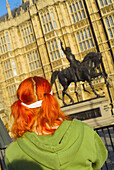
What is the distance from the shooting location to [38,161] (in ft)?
4.98

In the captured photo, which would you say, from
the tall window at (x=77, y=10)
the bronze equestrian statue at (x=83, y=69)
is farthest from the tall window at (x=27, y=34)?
the bronze equestrian statue at (x=83, y=69)

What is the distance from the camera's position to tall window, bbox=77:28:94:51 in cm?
2301

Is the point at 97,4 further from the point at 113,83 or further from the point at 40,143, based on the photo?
the point at 40,143

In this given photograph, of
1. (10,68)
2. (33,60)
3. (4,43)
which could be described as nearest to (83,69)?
(33,60)

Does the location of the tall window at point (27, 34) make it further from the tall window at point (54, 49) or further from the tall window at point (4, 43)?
the tall window at point (54, 49)

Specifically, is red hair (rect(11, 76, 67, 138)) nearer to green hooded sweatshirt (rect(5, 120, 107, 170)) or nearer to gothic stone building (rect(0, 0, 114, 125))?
green hooded sweatshirt (rect(5, 120, 107, 170))

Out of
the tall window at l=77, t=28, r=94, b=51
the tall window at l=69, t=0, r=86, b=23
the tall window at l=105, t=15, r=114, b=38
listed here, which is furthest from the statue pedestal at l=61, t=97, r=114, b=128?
the tall window at l=69, t=0, r=86, b=23

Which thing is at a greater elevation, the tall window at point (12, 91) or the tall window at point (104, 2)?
the tall window at point (104, 2)

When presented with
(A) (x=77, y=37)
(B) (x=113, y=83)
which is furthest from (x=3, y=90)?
(B) (x=113, y=83)

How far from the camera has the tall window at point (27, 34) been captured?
87.4ft

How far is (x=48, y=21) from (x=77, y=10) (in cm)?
353

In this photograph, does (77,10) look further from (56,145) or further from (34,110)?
(56,145)

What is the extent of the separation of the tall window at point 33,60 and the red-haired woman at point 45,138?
24587 mm

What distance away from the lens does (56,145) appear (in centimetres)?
148
